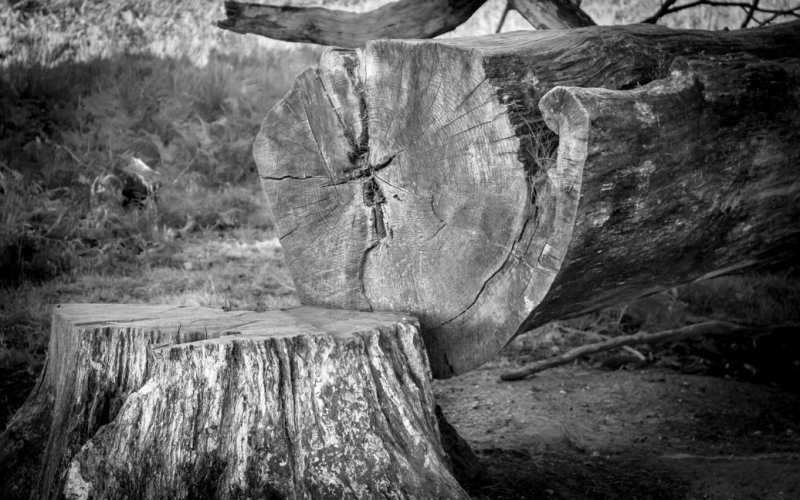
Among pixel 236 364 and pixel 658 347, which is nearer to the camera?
pixel 236 364

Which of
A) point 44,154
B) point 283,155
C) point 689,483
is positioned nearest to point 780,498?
point 689,483

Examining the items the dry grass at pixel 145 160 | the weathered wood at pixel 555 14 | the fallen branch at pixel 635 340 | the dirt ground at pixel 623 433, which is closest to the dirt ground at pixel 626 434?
the dirt ground at pixel 623 433

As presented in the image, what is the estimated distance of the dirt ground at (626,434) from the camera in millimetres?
3139

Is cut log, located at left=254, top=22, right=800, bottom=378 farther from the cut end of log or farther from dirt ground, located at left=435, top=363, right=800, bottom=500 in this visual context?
dirt ground, located at left=435, top=363, right=800, bottom=500

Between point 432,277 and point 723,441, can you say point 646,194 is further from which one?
point 723,441

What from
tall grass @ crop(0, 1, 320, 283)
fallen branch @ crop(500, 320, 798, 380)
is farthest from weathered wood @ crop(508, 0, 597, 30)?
tall grass @ crop(0, 1, 320, 283)

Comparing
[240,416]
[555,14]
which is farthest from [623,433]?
[555,14]

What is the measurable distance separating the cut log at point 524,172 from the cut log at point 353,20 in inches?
75.9

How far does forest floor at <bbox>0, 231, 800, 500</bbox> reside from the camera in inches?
126

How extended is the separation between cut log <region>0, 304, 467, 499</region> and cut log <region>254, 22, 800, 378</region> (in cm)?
47

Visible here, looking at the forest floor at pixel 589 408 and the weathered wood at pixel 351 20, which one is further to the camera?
the weathered wood at pixel 351 20

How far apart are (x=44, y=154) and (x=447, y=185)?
6001 mm

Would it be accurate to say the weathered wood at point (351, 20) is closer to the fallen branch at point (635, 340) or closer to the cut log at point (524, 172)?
the cut log at point (524, 172)

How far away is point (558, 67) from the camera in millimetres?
2588
